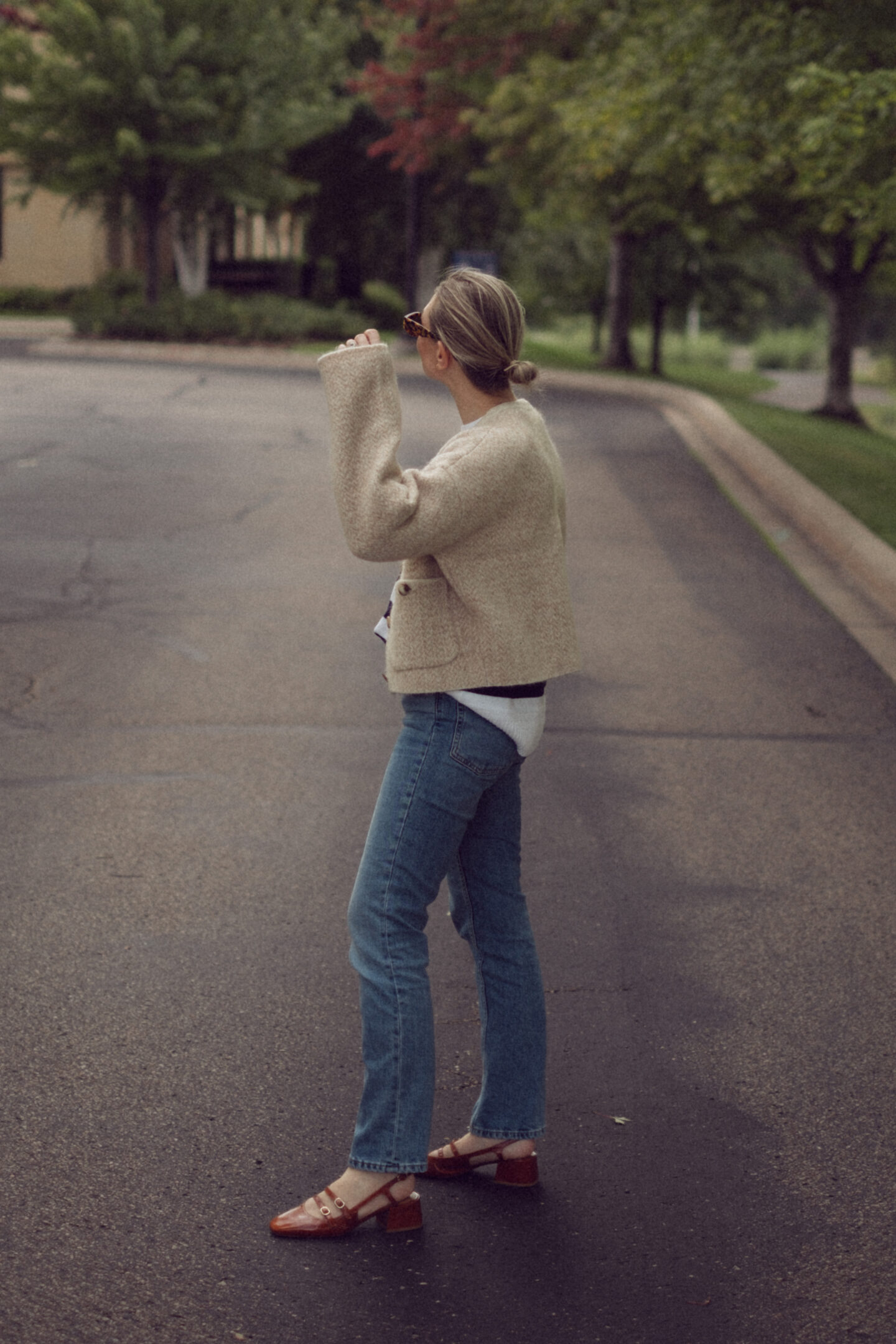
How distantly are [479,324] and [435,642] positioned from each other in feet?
2.00

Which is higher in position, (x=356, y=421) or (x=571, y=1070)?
(x=356, y=421)

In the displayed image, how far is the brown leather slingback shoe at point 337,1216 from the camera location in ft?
10.5

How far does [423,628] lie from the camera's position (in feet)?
10.3

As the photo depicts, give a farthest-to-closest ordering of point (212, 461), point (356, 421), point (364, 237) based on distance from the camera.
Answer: point (364, 237), point (212, 461), point (356, 421)

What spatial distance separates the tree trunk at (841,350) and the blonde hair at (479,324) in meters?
25.9

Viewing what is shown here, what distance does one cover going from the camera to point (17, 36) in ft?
104

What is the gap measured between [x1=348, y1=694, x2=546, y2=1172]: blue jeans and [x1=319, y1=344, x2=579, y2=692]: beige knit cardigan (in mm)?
123

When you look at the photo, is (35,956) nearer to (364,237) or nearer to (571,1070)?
(571,1070)

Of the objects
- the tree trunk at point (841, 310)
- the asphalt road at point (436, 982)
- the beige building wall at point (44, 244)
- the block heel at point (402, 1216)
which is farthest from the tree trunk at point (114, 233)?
the block heel at point (402, 1216)

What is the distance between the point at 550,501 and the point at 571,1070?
1.56 meters

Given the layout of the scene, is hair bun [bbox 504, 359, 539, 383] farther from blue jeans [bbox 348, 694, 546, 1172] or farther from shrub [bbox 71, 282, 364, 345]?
shrub [bbox 71, 282, 364, 345]

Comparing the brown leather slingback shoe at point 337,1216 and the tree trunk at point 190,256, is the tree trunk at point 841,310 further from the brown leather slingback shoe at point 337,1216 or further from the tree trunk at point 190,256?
the brown leather slingback shoe at point 337,1216

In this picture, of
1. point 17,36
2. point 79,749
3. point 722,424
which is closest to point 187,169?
point 17,36

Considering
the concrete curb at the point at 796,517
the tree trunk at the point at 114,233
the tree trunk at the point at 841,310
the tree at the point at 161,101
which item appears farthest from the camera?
the tree trunk at the point at 114,233
